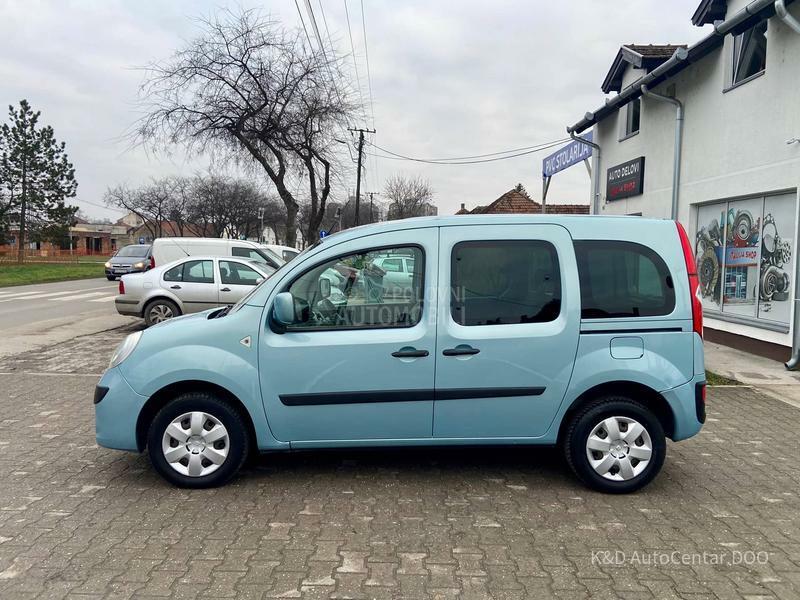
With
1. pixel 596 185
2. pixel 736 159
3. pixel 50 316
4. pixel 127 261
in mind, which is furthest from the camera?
pixel 127 261

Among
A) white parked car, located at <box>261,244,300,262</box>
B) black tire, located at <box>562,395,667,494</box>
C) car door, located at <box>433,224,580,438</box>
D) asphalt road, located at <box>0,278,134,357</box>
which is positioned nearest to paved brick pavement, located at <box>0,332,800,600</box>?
black tire, located at <box>562,395,667,494</box>

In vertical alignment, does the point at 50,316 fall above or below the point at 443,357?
below

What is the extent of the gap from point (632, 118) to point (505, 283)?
41.1 feet

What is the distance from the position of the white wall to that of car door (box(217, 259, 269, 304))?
8.41m

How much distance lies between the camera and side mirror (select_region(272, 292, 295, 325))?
393 centimetres

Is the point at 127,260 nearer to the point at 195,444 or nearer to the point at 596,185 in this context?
the point at 596,185

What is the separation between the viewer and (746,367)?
876 centimetres

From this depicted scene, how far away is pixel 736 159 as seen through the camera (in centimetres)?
→ 1011

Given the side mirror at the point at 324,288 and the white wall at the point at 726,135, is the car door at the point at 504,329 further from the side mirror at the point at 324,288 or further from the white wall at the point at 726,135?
the white wall at the point at 726,135

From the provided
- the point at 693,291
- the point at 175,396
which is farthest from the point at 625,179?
the point at 175,396

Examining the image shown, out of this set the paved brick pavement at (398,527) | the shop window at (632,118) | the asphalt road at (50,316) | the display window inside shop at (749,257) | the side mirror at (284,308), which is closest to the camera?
the paved brick pavement at (398,527)

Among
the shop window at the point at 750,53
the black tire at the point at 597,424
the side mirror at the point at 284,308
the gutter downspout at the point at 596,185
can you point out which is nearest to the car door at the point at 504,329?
the black tire at the point at 597,424

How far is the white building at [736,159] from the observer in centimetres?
891

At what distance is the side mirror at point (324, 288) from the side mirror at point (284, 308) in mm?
235
